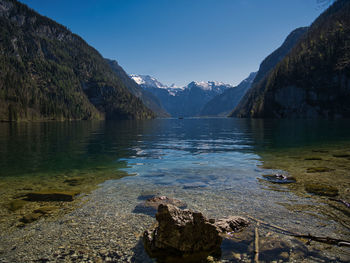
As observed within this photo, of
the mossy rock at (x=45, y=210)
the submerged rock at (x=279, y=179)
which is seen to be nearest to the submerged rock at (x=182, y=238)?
the mossy rock at (x=45, y=210)

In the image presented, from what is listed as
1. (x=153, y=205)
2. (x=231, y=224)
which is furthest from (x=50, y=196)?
(x=231, y=224)

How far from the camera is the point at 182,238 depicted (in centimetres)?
670

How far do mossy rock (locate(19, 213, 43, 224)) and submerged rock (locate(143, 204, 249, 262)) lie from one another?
5565 mm

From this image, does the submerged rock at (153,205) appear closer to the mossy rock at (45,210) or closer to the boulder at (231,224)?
the boulder at (231,224)

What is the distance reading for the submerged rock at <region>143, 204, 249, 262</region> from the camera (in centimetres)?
660

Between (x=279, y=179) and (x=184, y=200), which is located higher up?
(x=279, y=179)

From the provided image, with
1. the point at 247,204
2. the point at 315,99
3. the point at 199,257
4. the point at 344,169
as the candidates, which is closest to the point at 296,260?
the point at 199,257

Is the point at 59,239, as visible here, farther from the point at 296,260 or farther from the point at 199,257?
the point at 296,260

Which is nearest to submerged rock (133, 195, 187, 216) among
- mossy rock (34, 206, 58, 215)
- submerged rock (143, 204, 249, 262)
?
submerged rock (143, 204, 249, 262)

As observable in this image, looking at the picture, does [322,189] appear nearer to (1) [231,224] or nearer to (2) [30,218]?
(1) [231,224]

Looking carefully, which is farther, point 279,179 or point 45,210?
point 279,179

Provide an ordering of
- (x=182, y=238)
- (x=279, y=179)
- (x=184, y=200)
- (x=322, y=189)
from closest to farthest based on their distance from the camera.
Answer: (x=182, y=238)
(x=184, y=200)
(x=322, y=189)
(x=279, y=179)

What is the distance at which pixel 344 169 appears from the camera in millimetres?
18172

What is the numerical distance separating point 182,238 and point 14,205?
9.30 metres
